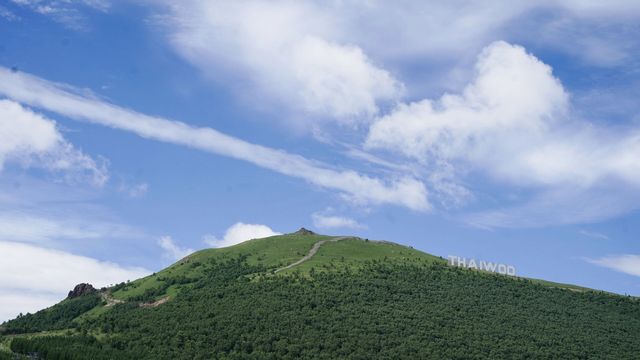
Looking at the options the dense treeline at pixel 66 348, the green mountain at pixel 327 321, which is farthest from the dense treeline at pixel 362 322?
the dense treeline at pixel 66 348

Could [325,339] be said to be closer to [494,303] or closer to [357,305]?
[357,305]

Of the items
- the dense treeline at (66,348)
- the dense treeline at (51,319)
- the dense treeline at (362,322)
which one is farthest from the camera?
the dense treeline at (51,319)

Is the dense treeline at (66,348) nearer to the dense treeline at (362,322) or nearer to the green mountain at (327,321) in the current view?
the green mountain at (327,321)

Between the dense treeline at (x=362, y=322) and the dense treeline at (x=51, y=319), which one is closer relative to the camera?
the dense treeline at (x=362, y=322)

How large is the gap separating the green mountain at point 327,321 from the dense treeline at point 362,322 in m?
0.32

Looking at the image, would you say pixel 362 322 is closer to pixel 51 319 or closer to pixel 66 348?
pixel 66 348

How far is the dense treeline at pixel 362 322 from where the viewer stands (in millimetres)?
142250

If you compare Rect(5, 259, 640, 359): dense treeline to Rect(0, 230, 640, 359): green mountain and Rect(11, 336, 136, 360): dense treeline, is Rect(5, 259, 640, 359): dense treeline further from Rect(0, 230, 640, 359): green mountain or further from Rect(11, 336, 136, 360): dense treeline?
Rect(11, 336, 136, 360): dense treeline

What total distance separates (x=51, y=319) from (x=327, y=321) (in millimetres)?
87772

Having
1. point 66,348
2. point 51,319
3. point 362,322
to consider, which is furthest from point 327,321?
point 51,319

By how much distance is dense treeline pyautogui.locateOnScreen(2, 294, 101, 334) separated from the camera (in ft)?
575

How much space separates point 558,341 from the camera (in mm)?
159875

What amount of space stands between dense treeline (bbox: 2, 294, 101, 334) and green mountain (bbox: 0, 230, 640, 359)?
1.55 ft

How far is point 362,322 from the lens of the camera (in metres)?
155
